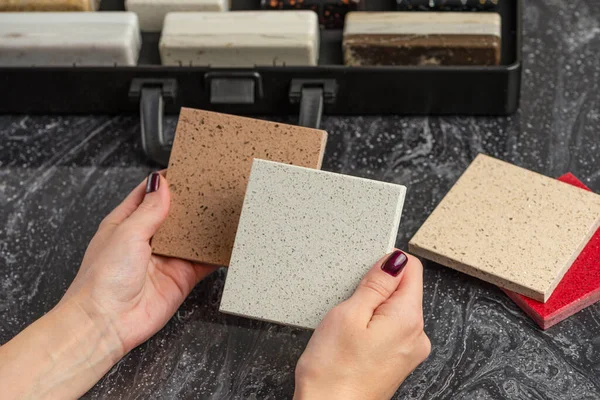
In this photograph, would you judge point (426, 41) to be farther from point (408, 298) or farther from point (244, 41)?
point (408, 298)

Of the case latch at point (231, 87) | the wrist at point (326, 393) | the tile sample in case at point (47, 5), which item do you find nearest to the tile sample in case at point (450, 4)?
the case latch at point (231, 87)

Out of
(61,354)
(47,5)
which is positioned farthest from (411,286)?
(47,5)

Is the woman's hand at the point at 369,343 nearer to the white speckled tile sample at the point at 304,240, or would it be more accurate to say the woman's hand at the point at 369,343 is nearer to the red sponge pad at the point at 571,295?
the white speckled tile sample at the point at 304,240

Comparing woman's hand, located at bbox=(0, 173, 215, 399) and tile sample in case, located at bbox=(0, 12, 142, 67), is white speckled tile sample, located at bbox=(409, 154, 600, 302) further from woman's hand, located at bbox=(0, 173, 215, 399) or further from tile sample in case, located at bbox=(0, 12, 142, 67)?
tile sample in case, located at bbox=(0, 12, 142, 67)

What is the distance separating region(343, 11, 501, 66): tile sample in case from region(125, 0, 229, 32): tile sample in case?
227 millimetres

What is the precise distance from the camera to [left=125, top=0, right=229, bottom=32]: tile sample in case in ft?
4.40

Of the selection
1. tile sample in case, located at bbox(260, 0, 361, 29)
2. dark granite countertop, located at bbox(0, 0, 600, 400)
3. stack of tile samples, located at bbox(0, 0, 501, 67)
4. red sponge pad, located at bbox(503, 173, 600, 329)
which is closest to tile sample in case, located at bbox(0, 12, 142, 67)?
stack of tile samples, located at bbox(0, 0, 501, 67)

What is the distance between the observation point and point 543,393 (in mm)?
991

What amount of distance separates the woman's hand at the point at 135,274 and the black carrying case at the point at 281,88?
0.19m

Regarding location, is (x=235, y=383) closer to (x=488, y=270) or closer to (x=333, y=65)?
(x=488, y=270)

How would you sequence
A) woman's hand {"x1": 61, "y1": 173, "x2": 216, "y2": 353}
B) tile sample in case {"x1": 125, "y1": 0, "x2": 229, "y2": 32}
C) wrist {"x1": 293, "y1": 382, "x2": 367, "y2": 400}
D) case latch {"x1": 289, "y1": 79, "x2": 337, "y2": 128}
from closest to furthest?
wrist {"x1": 293, "y1": 382, "x2": 367, "y2": 400}, woman's hand {"x1": 61, "y1": 173, "x2": 216, "y2": 353}, case latch {"x1": 289, "y1": 79, "x2": 337, "y2": 128}, tile sample in case {"x1": 125, "y1": 0, "x2": 229, "y2": 32}

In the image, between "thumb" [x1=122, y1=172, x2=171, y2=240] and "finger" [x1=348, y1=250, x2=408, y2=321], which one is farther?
"thumb" [x1=122, y1=172, x2=171, y2=240]

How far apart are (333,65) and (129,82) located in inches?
12.3

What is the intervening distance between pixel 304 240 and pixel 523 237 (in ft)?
0.97
